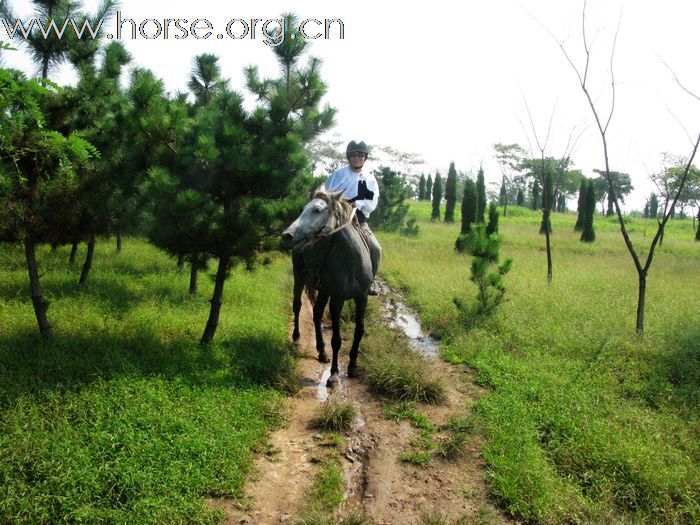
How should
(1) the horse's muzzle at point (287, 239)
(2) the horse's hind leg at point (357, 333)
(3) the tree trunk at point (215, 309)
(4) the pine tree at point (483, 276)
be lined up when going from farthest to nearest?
1. (4) the pine tree at point (483, 276)
2. (2) the horse's hind leg at point (357, 333)
3. (3) the tree trunk at point (215, 309)
4. (1) the horse's muzzle at point (287, 239)

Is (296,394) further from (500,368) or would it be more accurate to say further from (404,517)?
(500,368)

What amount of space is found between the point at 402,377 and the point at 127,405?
9.97 ft

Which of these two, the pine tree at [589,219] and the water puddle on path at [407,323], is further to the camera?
the pine tree at [589,219]

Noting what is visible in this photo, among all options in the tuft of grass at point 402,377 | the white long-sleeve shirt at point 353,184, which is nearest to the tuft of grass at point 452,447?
the tuft of grass at point 402,377

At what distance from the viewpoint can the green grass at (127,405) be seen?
3363 mm

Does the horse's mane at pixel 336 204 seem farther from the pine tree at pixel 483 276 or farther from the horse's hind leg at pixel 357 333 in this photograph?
the pine tree at pixel 483 276

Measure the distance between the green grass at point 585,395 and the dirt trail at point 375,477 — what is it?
287mm

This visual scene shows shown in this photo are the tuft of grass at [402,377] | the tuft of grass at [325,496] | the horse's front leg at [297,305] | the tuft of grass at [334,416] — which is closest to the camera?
the tuft of grass at [325,496]

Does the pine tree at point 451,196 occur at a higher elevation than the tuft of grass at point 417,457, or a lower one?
higher

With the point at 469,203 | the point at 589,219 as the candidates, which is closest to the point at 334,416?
the point at 469,203

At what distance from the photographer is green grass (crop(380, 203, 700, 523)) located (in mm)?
3701

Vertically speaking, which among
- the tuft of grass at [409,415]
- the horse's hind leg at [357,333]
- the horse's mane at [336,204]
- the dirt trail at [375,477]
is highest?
the horse's mane at [336,204]

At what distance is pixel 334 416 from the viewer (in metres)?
4.82

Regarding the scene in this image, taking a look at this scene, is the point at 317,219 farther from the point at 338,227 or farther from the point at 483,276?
the point at 483,276
